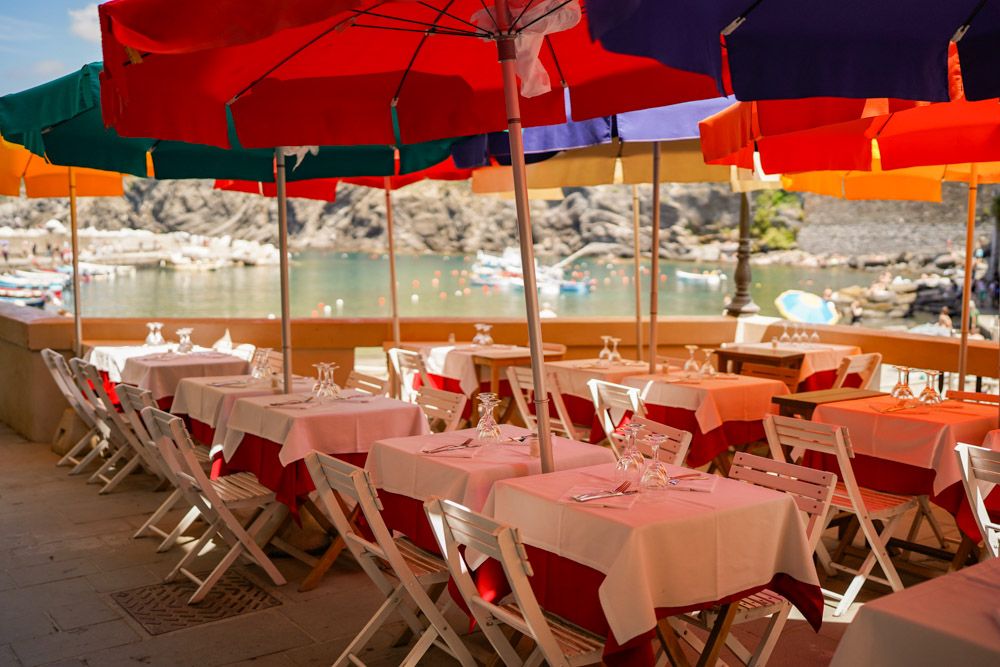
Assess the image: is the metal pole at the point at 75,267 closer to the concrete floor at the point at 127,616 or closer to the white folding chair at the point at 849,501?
the concrete floor at the point at 127,616

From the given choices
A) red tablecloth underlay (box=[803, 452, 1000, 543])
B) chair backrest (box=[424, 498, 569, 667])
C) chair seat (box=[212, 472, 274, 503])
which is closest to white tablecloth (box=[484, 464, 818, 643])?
chair backrest (box=[424, 498, 569, 667])

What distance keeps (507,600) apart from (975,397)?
3.61m

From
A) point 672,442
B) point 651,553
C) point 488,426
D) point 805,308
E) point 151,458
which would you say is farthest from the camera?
point 805,308

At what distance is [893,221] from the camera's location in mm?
84688

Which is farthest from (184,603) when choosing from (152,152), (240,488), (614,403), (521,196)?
(152,152)

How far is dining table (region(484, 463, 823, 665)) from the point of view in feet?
10.2

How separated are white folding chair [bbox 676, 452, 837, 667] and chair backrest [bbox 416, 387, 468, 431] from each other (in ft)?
5.97

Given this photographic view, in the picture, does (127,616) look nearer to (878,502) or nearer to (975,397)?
(878,502)

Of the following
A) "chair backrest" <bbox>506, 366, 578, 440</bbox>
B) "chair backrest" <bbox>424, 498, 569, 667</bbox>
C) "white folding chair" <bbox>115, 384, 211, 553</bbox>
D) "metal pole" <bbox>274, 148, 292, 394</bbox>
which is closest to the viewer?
"chair backrest" <bbox>424, 498, 569, 667</bbox>

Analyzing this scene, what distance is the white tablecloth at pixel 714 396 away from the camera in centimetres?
634

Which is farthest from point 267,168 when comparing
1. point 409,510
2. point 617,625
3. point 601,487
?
point 617,625

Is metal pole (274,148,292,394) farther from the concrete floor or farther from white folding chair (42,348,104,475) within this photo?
white folding chair (42,348,104,475)

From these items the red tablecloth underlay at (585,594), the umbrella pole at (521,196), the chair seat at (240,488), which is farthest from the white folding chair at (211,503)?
the umbrella pole at (521,196)

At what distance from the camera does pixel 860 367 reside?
791 centimetres
